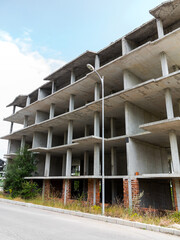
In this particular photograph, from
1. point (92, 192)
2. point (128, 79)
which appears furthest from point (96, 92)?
point (92, 192)

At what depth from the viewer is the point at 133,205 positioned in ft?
37.4

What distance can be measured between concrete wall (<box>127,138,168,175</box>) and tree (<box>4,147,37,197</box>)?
11.8 m

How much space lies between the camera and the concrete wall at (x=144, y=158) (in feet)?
42.5

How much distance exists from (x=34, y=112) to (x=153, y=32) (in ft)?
52.9

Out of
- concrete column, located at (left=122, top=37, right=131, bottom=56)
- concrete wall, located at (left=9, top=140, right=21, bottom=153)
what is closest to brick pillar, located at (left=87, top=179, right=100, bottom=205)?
concrete column, located at (left=122, top=37, right=131, bottom=56)

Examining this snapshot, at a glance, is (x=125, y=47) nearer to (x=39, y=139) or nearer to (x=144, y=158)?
(x=144, y=158)

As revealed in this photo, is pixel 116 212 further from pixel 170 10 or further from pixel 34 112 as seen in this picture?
pixel 34 112

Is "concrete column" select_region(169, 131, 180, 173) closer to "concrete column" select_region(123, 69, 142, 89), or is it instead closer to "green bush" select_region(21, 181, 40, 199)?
"concrete column" select_region(123, 69, 142, 89)

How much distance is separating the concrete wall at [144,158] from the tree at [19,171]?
1183 cm

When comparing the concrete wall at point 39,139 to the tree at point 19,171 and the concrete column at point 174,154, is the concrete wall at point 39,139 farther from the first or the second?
the concrete column at point 174,154

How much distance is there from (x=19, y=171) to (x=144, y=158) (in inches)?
504

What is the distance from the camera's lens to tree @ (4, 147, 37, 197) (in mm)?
19172

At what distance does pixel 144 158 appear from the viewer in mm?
14320

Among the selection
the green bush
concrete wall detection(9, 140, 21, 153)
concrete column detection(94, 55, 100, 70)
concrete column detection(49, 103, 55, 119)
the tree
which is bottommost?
the green bush
